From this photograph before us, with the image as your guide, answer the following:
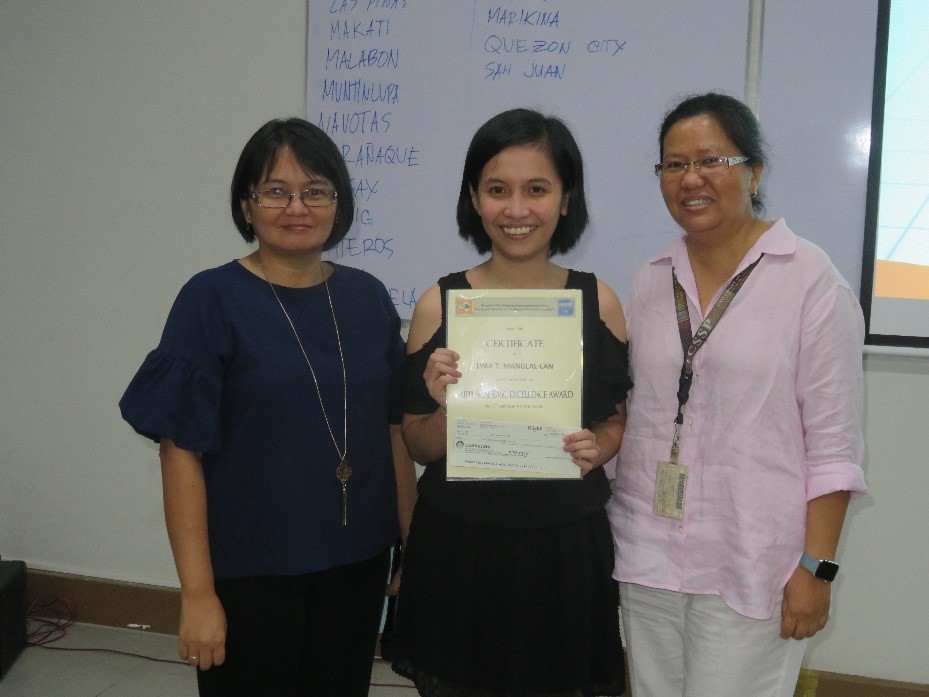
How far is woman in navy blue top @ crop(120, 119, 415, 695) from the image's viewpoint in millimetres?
1308

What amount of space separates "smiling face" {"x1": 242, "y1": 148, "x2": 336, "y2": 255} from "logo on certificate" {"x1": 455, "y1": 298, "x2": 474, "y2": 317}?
0.31 metres

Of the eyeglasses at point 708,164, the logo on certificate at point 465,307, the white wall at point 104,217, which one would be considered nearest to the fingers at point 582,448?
the logo on certificate at point 465,307

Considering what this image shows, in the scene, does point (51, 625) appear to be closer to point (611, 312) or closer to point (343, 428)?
point (343, 428)

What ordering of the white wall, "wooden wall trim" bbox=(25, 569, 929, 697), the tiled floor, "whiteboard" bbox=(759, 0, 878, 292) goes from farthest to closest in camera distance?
1. "wooden wall trim" bbox=(25, 569, 929, 697)
2. the white wall
3. the tiled floor
4. "whiteboard" bbox=(759, 0, 878, 292)

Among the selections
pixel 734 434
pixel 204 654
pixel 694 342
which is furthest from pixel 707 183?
pixel 204 654

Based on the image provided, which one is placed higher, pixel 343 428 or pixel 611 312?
pixel 611 312

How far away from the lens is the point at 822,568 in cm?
127

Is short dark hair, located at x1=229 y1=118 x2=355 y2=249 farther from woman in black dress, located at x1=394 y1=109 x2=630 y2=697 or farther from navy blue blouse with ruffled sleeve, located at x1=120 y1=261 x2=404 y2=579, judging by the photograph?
woman in black dress, located at x1=394 y1=109 x2=630 y2=697

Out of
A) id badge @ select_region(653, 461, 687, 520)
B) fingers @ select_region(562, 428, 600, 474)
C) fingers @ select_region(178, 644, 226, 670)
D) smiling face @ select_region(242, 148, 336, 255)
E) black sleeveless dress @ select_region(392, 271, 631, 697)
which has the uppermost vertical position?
smiling face @ select_region(242, 148, 336, 255)

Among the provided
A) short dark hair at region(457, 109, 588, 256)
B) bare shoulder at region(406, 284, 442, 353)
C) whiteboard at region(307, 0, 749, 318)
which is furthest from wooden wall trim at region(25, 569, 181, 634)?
short dark hair at region(457, 109, 588, 256)

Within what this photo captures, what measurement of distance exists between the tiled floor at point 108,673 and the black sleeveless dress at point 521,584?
4.67 ft

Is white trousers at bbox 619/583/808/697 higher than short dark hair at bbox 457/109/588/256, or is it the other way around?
short dark hair at bbox 457/109/588/256

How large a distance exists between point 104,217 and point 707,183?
2.49 m

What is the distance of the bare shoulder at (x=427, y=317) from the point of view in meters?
1.41
